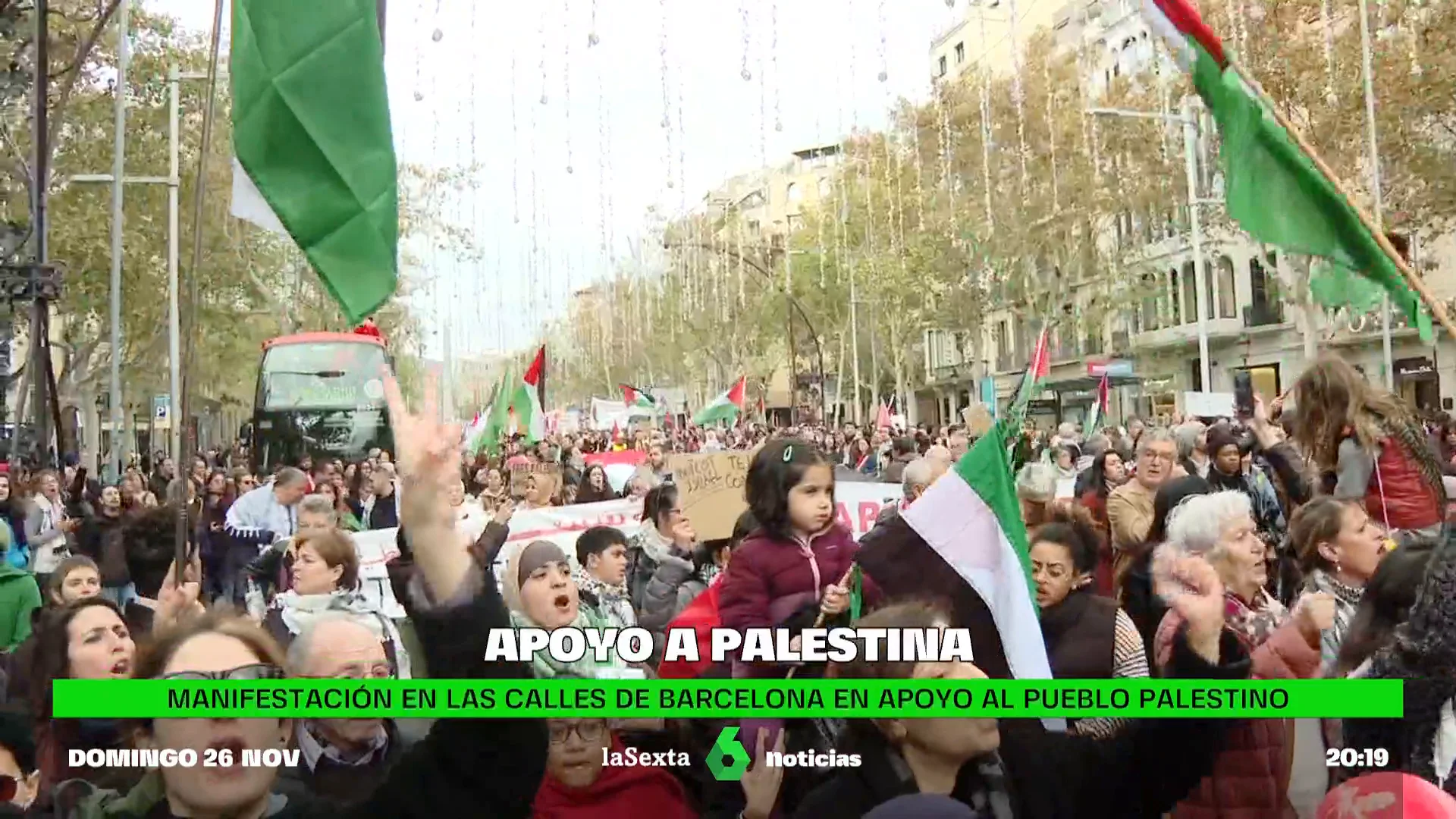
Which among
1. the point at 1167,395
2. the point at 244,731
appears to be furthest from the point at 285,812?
the point at 1167,395

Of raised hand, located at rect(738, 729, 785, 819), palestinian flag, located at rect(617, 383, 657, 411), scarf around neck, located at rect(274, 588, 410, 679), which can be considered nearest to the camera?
scarf around neck, located at rect(274, 588, 410, 679)

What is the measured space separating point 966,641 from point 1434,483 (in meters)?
1.97

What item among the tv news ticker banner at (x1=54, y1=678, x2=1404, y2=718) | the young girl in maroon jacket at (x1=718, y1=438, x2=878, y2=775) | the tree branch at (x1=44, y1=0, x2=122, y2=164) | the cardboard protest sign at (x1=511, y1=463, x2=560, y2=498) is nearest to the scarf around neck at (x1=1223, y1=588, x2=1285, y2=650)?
the tv news ticker banner at (x1=54, y1=678, x2=1404, y2=718)

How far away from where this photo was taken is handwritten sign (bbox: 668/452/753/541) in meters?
5.50

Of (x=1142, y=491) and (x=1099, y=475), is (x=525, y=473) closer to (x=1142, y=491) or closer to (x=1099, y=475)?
(x=1099, y=475)

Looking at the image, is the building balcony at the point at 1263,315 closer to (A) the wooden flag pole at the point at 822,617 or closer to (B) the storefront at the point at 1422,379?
(A) the wooden flag pole at the point at 822,617

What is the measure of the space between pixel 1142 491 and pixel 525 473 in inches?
132

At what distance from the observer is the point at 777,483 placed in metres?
3.76

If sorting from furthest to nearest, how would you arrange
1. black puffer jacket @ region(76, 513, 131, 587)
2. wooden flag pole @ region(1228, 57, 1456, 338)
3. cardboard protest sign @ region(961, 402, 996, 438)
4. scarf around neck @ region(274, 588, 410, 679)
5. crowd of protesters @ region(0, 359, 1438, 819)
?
black puffer jacket @ region(76, 513, 131, 587), cardboard protest sign @ region(961, 402, 996, 438), wooden flag pole @ region(1228, 57, 1456, 338), scarf around neck @ region(274, 588, 410, 679), crowd of protesters @ region(0, 359, 1438, 819)

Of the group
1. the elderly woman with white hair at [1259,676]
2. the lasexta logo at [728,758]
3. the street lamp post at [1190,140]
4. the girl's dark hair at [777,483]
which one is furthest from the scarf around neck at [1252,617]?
the street lamp post at [1190,140]

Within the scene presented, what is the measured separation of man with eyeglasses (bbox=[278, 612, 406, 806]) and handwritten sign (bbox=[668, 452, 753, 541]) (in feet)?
6.61

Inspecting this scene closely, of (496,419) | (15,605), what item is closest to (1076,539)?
(15,605)

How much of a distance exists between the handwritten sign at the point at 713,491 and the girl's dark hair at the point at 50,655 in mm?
2298

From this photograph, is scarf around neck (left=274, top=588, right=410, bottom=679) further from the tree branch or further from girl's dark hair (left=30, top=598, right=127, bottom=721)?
the tree branch
